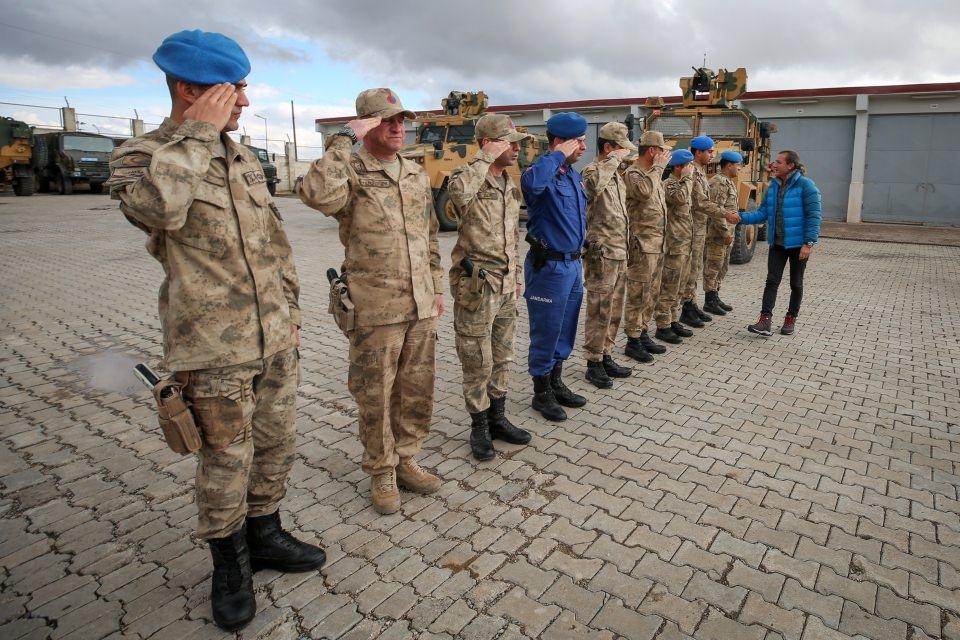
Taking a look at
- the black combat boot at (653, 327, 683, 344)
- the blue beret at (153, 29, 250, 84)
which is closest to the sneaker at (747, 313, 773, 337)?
the black combat boot at (653, 327, 683, 344)

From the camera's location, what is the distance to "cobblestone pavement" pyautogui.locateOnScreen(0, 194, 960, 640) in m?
2.18

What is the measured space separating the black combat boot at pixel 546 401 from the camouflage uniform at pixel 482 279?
603 mm

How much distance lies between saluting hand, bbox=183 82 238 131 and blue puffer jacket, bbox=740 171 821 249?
526cm

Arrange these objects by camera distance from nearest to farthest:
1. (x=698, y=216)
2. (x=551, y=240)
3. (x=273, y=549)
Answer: (x=273, y=549)
(x=551, y=240)
(x=698, y=216)

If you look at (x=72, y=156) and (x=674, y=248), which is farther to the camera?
(x=72, y=156)

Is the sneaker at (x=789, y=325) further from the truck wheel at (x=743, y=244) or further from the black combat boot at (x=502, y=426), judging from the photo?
the truck wheel at (x=743, y=244)

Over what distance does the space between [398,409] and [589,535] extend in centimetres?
104

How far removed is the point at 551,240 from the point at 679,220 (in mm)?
2403

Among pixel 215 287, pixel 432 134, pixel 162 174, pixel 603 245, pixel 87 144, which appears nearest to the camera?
pixel 162 174

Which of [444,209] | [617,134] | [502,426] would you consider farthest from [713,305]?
[444,209]

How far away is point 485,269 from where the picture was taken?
3.28 metres

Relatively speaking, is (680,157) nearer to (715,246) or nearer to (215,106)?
(715,246)

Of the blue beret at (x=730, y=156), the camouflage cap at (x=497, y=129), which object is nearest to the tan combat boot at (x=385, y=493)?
the camouflage cap at (x=497, y=129)

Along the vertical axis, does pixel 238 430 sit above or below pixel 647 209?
below
